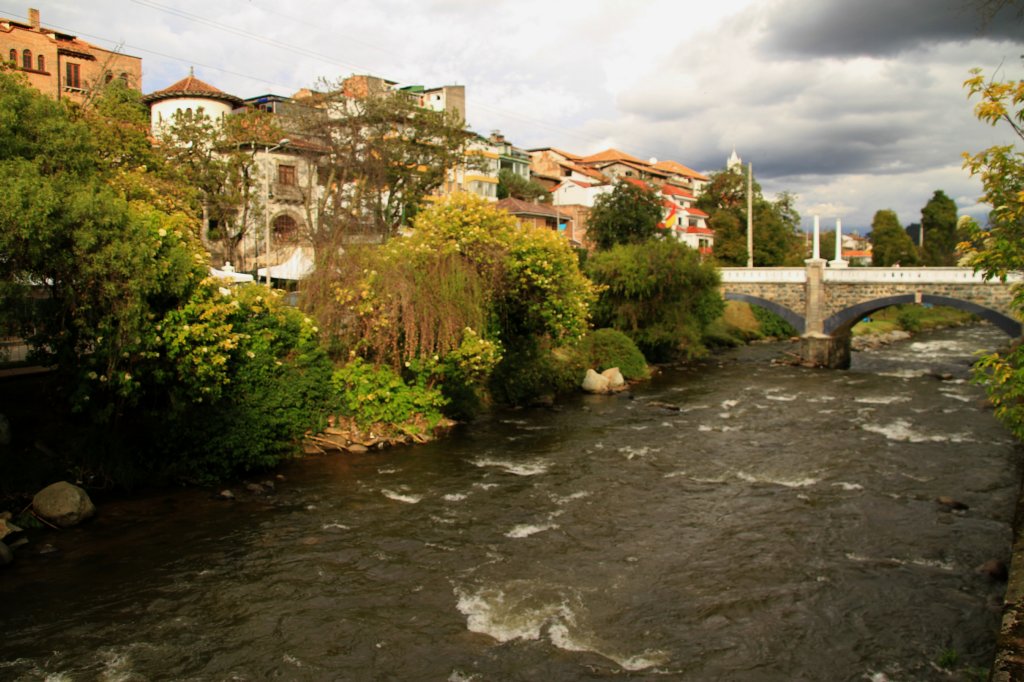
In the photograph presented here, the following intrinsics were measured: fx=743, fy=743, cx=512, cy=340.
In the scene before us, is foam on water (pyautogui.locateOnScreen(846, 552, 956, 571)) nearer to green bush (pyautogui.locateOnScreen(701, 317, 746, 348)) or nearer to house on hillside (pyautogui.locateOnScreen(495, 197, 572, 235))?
green bush (pyautogui.locateOnScreen(701, 317, 746, 348))

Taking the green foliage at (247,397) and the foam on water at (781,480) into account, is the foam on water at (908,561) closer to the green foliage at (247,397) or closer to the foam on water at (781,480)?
the foam on water at (781,480)

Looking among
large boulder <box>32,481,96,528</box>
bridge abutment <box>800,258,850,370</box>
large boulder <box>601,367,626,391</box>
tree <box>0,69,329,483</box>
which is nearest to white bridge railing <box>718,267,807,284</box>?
bridge abutment <box>800,258,850,370</box>

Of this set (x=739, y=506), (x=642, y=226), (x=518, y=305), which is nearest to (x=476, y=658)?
(x=739, y=506)

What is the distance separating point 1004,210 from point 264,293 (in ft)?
59.4

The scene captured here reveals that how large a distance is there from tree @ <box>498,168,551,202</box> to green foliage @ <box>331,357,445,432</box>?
48.1 m

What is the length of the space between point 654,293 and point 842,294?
1189 cm

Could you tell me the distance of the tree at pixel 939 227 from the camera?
8569 cm

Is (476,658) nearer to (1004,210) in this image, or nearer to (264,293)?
(1004,210)

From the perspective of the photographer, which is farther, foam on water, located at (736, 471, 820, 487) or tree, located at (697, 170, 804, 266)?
tree, located at (697, 170, 804, 266)

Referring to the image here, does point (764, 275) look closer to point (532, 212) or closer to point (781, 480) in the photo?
point (532, 212)

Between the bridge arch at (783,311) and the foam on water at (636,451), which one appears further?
the bridge arch at (783,311)

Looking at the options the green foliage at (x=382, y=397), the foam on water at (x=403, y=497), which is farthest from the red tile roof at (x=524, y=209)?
the foam on water at (x=403, y=497)

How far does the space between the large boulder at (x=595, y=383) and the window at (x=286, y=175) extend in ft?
79.1

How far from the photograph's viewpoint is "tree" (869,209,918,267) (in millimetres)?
83750
